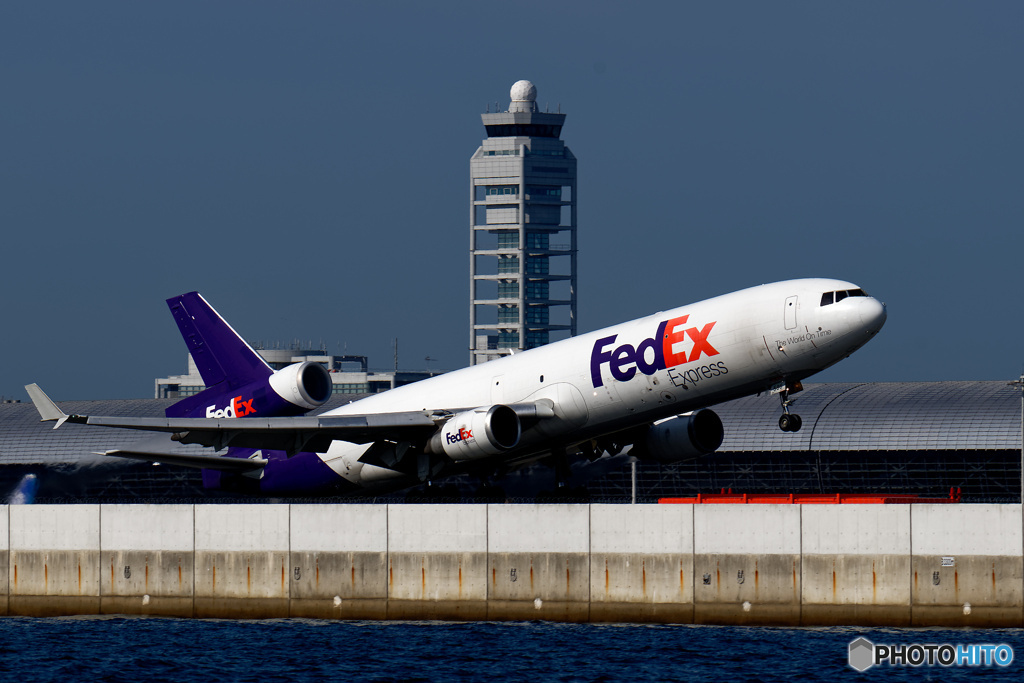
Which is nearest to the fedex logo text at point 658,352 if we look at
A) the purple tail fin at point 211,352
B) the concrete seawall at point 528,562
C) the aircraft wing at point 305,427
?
the aircraft wing at point 305,427

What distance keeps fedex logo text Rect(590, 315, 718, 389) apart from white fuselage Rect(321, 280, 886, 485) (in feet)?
0.13

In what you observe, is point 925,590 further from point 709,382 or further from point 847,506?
point 709,382

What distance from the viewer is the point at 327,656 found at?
57312 millimetres

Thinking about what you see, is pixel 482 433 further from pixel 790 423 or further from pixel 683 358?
pixel 790 423

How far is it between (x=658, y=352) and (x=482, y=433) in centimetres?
796

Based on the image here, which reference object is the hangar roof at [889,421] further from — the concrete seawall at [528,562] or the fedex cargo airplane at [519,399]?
the concrete seawall at [528,562]

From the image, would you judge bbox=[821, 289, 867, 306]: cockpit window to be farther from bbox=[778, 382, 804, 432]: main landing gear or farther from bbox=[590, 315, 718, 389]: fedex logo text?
bbox=[590, 315, 718, 389]: fedex logo text

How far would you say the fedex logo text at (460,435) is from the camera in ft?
199

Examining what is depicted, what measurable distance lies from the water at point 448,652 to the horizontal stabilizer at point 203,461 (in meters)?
8.12

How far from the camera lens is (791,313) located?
55.8 metres

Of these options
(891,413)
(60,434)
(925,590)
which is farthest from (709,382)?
(60,434)

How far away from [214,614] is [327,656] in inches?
386

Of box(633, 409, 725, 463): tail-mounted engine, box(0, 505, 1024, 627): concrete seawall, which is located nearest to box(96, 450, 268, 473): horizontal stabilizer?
box(0, 505, 1024, 627): concrete seawall

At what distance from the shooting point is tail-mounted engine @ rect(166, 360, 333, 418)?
69062 millimetres
